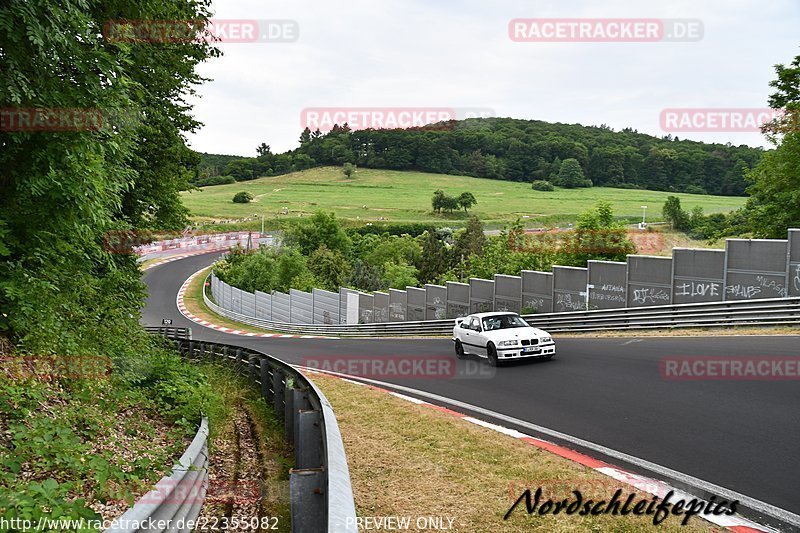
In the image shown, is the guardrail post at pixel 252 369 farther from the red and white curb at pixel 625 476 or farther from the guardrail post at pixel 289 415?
the red and white curb at pixel 625 476

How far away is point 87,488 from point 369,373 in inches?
468

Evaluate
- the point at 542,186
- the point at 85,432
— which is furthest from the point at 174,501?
the point at 542,186

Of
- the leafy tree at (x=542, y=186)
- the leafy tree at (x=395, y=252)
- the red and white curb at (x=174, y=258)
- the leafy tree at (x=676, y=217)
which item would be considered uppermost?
the leafy tree at (x=542, y=186)

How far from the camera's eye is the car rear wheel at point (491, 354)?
1612 cm

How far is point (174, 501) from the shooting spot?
5.44 meters

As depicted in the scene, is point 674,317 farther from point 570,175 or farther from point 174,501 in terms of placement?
point 570,175

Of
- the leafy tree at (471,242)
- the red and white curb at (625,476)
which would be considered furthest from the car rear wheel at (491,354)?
the leafy tree at (471,242)

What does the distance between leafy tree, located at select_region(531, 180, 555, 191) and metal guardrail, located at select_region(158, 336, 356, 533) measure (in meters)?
109

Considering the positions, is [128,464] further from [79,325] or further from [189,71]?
[189,71]

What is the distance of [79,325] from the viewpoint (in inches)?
380

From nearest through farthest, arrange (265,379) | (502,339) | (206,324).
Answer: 1. (265,379)
2. (502,339)
3. (206,324)

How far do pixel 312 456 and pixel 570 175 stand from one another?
11905cm

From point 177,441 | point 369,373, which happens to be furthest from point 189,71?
point 177,441

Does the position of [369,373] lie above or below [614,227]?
below
